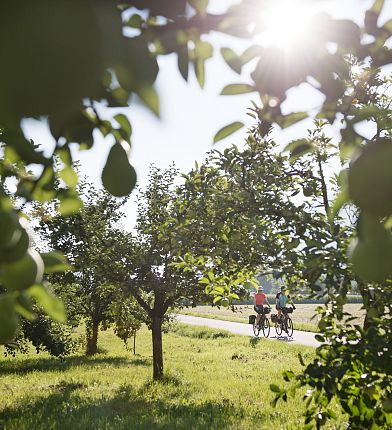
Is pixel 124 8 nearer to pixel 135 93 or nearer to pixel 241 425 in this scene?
pixel 135 93

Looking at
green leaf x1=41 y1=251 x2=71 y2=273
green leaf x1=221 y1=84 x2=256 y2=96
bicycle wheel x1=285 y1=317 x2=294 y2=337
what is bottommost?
bicycle wheel x1=285 y1=317 x2=294 y2=337

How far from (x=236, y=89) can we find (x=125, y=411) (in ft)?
25.4

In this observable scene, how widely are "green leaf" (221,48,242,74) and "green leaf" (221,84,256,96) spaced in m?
0.03

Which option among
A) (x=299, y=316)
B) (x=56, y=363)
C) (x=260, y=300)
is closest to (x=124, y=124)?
(x=56, y=363)

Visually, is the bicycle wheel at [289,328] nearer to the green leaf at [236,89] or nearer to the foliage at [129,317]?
the foliage at [129,317]

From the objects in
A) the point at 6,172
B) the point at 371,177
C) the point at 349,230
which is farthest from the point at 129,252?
the point at 371,177

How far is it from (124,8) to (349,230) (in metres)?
3.12

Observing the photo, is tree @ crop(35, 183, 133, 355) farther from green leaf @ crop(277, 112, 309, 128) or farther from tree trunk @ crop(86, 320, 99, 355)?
green leaf @ crop(277, 112, 309, 128)

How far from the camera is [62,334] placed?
38.8 ft

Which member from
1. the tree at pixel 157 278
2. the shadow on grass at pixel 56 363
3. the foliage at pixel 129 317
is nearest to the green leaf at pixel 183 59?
the tree at pixel 157 278

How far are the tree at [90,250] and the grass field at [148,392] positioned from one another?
1.88 m

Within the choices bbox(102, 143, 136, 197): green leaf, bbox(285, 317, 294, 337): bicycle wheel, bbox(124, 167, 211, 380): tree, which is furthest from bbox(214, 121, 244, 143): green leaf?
bbox(285, 317, 294, 337): bicycle wheel

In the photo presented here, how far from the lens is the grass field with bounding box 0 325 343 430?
22.4 feet

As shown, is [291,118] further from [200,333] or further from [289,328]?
[200,333]
